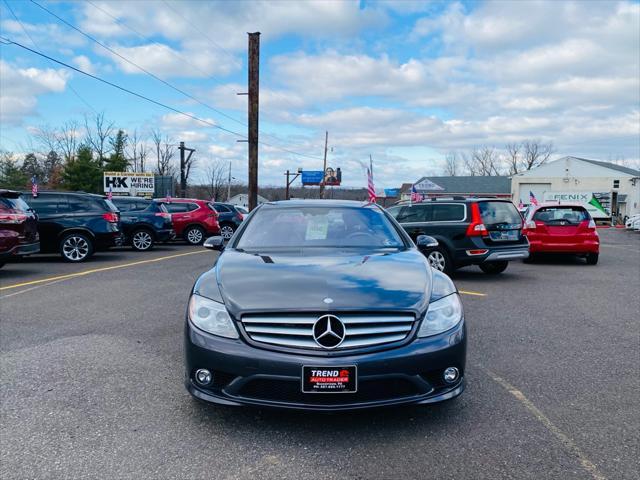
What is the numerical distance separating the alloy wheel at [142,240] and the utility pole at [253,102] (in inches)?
192

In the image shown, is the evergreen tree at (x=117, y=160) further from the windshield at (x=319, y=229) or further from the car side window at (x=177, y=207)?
the windshield at (x=319, y=229)

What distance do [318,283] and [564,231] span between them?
10.7 m

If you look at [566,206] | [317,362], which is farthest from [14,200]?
[566,206]

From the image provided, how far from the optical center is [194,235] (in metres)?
19.3

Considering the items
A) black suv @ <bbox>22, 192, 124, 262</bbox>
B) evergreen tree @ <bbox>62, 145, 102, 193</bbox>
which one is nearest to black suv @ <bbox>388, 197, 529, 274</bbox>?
black suv @ <bbox>22, 192, 124, 262</bbox>

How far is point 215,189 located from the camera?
309 ft

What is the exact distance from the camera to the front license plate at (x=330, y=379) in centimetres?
293

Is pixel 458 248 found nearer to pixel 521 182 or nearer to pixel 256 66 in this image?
pixel 256 66

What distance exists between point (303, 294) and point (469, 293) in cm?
577

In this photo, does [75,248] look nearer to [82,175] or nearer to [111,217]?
[111,217]

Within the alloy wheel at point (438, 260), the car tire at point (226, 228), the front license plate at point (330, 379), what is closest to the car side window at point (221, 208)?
the car tire at point (226, 228)

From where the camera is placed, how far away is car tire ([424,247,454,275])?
33.3 ft

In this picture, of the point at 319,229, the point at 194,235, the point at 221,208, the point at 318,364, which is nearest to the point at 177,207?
the point at 194,235

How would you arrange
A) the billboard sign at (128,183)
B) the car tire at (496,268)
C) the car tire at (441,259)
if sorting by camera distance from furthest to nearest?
the billboard sign at (128,183) < the car tire at (496,268) < the car tire at (441,259)
